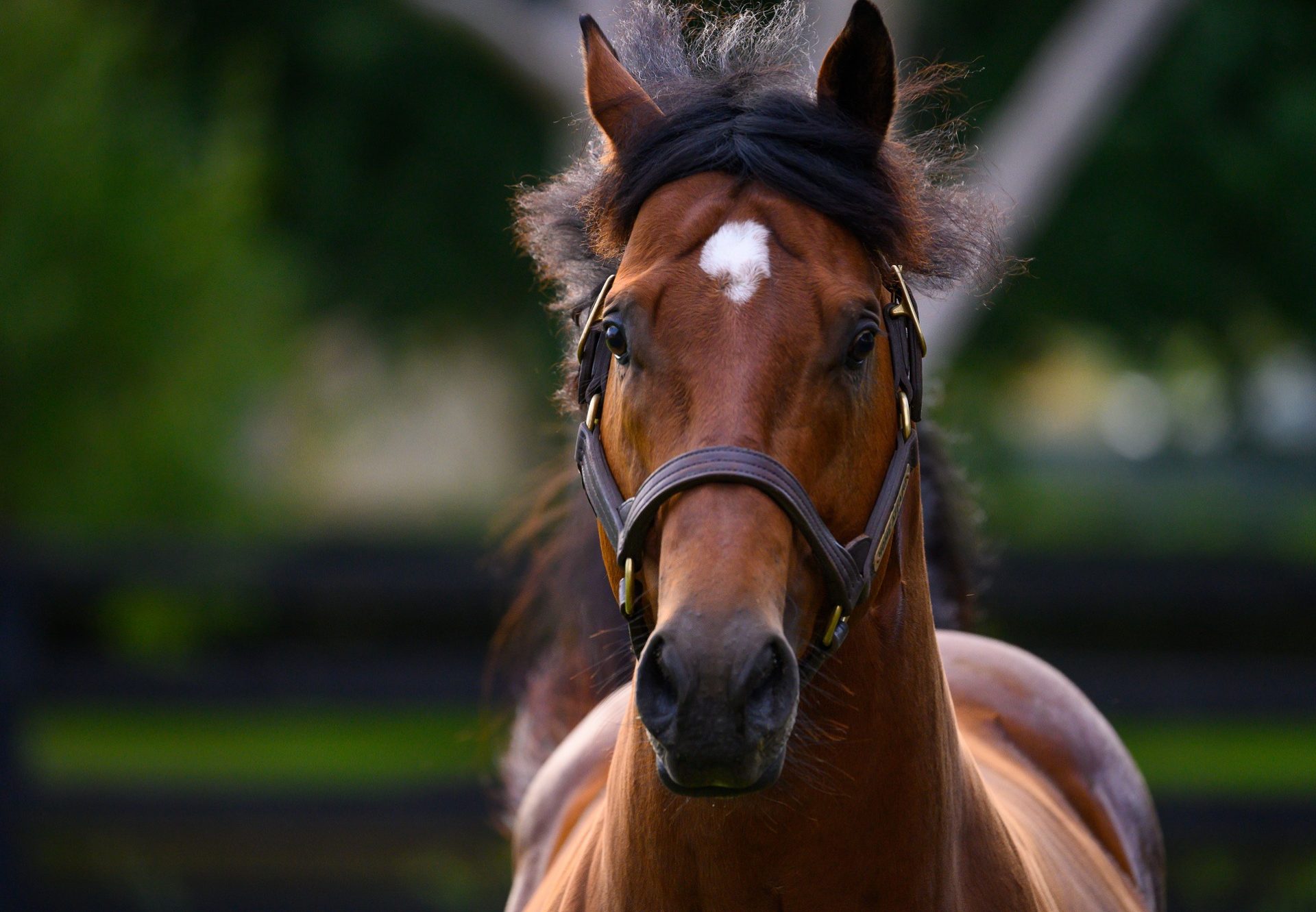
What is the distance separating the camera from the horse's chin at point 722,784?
1615 mm

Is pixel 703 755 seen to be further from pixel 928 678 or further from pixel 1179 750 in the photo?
pixel 1179 750

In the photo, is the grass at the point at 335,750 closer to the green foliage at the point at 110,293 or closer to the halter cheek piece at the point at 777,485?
the green foliage at the point at 110,293

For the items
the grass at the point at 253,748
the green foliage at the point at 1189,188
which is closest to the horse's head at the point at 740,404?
the grass at the point at 253,748

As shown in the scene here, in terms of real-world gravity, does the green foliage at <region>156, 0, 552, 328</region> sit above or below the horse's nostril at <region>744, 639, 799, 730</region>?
above

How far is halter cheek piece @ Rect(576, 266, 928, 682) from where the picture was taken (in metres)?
1.71

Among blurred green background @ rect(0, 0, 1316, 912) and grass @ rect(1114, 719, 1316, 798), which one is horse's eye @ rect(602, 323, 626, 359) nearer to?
blurred green background @ rect(0, 0, 1316, 912)

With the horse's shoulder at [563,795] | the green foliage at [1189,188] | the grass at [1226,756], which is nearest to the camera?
the horse's shoulder at [563,795]

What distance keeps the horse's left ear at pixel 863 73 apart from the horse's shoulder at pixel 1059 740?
1424 mm

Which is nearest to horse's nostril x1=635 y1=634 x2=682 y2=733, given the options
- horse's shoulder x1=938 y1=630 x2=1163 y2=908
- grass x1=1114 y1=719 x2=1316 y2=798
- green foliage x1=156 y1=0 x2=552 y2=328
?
horse's shoulder x1=938 y1=630 x2=1163 y2=908

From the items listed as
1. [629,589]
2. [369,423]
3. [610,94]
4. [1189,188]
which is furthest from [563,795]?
[369,423]

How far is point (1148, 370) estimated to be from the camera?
13.6 m

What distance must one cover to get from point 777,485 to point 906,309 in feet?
1.48

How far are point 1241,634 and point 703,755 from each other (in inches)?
300

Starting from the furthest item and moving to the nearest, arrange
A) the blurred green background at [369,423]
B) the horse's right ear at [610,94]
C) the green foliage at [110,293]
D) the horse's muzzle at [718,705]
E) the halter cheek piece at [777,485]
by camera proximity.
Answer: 1. the green foliage at [110,293]
2. the blurred green background at [369,423]
3. the horse's right ear at [610,94]
4. the halter cheek piece at [777,485]
5. the horse's muzzle at [718,705]
